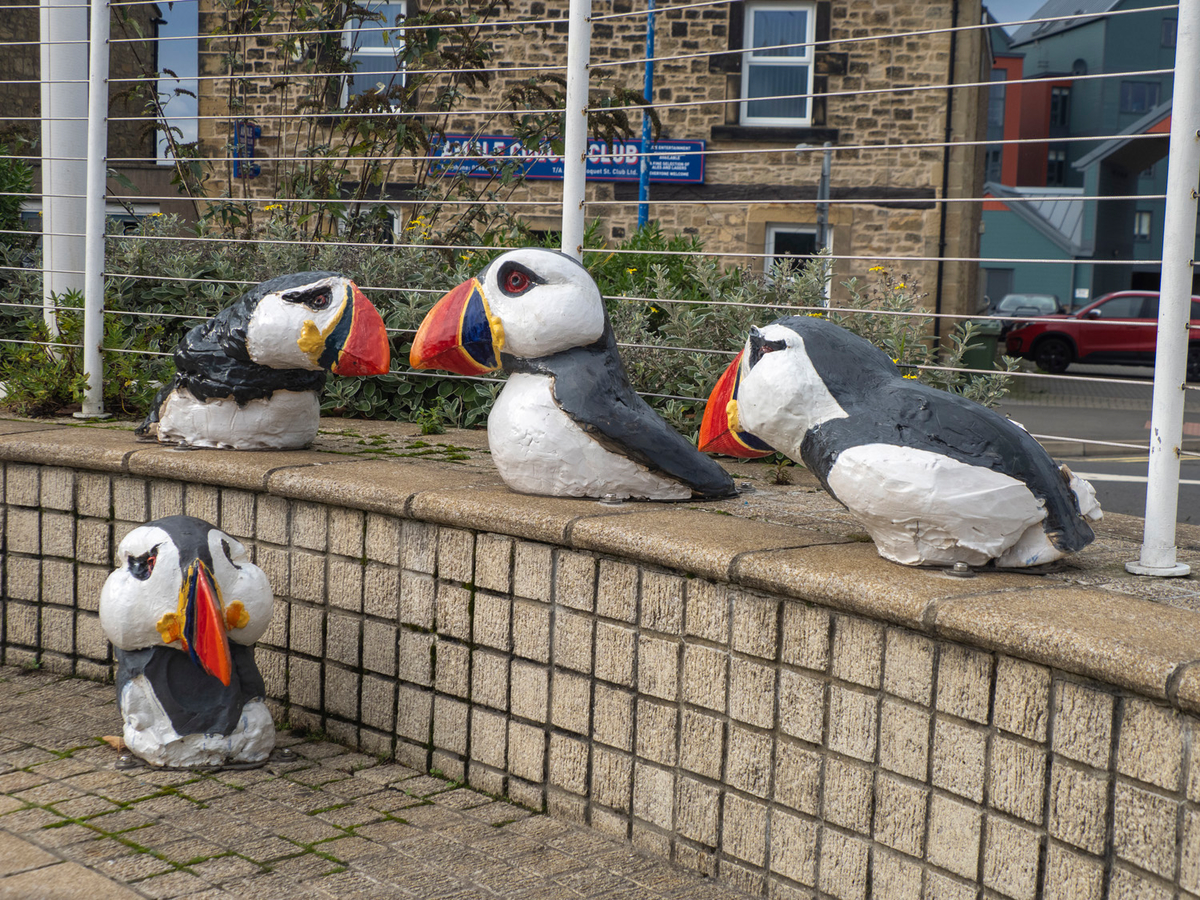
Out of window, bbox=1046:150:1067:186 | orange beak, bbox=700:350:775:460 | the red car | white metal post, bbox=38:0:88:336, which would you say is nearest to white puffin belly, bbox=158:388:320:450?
white metal post, bbox=38:0:88:336

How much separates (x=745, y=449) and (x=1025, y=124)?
5184 centimetres

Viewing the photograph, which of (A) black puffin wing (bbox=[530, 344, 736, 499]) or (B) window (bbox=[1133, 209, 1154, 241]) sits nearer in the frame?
(A) black puffin wing (bbox=[530, 344, 736, 499])

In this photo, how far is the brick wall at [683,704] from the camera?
2.00 metres

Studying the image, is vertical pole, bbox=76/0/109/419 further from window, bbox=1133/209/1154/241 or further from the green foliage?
window, bbox=1133/209/1154/241

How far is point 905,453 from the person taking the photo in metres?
2.32

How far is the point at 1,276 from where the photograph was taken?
6469 mm

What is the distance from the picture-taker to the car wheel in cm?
2089

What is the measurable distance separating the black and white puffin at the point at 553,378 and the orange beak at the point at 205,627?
31.8 inches

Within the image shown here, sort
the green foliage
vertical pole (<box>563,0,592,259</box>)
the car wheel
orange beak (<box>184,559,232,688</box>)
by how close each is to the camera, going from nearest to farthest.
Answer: orange beak (<box>184,559,232,688</box>) < vertical pole (<box>563,0,592,259</box>) < the green foliage < the car wheel

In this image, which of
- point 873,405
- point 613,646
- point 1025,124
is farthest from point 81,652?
point 1025,124

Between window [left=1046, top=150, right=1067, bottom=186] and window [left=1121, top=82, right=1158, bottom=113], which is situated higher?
window [left=1121, top=82, right=1158, bottom=113]

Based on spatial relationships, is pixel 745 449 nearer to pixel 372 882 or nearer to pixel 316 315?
pixel 372 882

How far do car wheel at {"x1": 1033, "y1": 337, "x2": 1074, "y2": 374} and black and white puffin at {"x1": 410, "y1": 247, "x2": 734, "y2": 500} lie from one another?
19.3 metres

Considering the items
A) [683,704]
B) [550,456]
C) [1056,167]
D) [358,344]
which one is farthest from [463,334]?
[1056,167]
